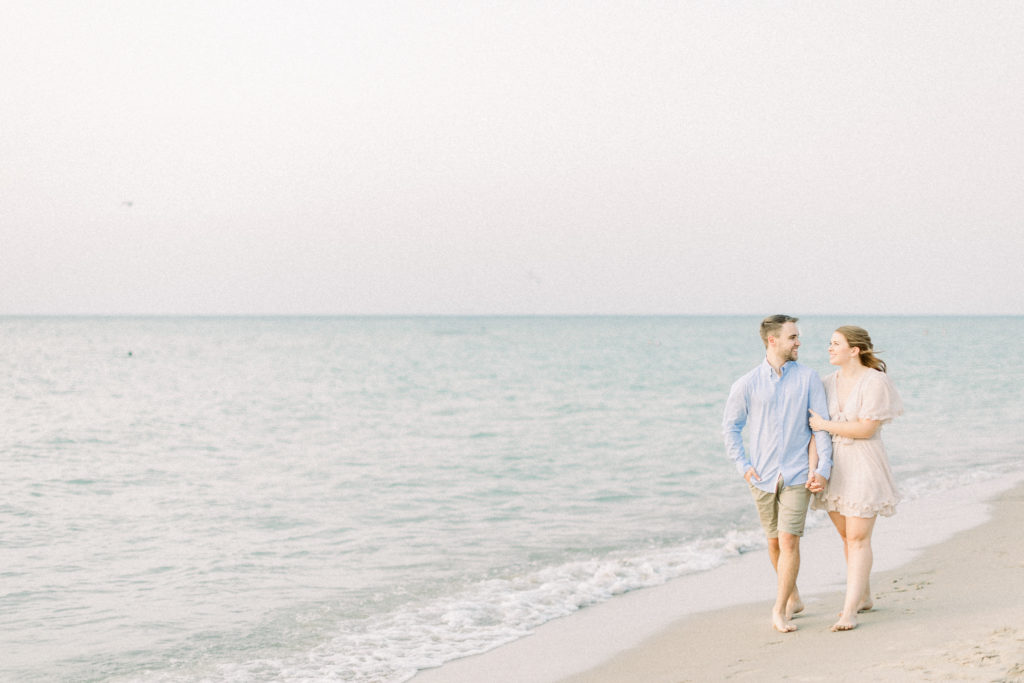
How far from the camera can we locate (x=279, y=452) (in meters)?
19.0

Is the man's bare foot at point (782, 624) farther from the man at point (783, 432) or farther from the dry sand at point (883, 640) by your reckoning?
the man at point (783, 432)

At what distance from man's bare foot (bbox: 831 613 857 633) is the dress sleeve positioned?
1364mm

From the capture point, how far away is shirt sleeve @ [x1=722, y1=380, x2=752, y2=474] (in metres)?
5.65

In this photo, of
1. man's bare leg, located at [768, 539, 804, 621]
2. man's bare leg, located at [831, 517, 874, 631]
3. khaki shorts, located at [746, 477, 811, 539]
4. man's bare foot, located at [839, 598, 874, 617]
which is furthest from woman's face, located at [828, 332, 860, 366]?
man's bare foot, located at [839, 598, 874, 617]

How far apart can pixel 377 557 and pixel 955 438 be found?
15.1 m

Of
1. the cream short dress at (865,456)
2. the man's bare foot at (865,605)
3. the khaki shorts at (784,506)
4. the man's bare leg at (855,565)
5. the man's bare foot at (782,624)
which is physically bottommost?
the man's bare foot at (782,624)

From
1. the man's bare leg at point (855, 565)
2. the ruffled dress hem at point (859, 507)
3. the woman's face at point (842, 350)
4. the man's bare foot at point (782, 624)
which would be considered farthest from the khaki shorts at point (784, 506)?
the woman's face at point (842, 350)

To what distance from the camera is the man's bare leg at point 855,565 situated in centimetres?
551

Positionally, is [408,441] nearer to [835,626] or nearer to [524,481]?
[524,481]

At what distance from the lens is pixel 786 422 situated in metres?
5.52

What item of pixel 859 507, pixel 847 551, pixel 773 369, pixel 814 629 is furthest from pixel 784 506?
pixel 814 629

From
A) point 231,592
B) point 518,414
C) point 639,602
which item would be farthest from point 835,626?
point 518,414

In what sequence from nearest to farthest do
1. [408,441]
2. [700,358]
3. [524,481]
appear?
1. [524,481]
2. [408,441]
3. [700,358]

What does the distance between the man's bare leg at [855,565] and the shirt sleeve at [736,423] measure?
74 cm
